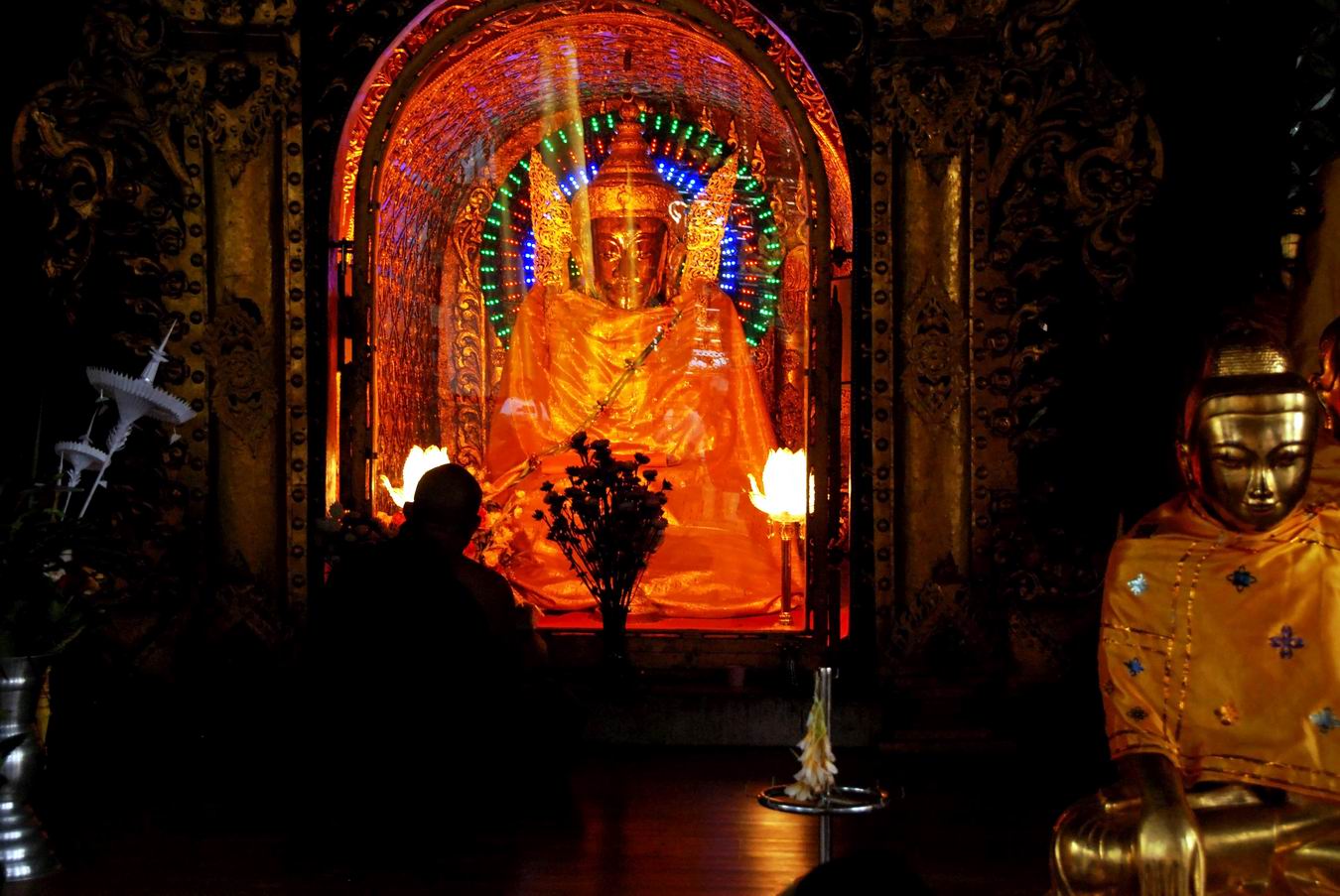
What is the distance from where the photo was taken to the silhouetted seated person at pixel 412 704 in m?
4.25

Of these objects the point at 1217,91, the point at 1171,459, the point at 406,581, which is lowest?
the point at 406,581

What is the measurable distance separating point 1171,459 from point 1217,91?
4.18ft

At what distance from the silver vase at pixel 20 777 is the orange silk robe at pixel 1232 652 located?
241cm

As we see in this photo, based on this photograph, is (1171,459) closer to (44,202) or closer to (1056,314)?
(1056,314)

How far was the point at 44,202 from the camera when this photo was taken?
5.61 meters

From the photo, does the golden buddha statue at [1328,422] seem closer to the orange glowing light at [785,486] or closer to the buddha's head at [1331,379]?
the buddha's head at [1331,379]

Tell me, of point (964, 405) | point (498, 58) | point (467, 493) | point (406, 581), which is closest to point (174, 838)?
point (406, 581)

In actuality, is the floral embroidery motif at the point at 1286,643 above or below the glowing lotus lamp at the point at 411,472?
below

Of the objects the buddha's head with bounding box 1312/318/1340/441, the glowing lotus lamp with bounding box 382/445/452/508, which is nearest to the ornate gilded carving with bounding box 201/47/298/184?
the glowing lotus lamp with bounding box 382/445/452/508

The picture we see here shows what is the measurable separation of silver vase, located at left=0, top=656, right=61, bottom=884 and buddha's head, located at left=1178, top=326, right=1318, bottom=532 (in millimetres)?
2598

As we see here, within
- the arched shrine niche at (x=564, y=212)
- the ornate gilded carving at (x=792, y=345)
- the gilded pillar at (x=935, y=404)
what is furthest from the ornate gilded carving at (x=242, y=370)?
the gilded pillar at (x=935, y=404)

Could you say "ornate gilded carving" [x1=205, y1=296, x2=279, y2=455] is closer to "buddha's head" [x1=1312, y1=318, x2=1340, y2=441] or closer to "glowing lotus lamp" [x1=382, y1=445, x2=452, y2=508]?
"glowing lotus lamp" [x1=382, y1=445, x2=452, y2=508]

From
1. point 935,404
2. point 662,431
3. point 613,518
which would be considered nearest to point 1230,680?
point 935,404

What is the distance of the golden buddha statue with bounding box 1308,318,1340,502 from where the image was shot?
3062mm
